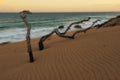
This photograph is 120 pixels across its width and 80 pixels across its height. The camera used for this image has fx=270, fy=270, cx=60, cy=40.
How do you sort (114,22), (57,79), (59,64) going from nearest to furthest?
1. (57,79)
2. (59,64)
3. (114,22)

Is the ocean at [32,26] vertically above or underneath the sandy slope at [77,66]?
underneath

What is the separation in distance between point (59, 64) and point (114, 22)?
1861 cm

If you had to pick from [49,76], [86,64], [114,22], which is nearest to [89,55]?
[86,64]

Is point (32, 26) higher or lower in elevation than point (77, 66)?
lower

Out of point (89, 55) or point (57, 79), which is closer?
point (57, 79)

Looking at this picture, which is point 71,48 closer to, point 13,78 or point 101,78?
point 13,78

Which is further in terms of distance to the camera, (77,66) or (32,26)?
(32,26)

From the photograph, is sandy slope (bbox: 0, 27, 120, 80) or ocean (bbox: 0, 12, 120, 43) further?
ocean (bbox: 0, 12, 120, 43)

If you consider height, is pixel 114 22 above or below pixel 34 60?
below

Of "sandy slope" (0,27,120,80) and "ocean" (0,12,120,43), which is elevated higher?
"sandy slope" (0,27,120,80)

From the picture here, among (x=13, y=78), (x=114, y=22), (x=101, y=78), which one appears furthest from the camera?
(x=114, y=22)

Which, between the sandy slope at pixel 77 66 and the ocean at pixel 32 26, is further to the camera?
the ocean at pixel 32 26

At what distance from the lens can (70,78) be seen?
7.32 m

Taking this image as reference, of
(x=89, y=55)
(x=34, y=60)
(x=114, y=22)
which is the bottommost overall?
(x=114, y=22)
